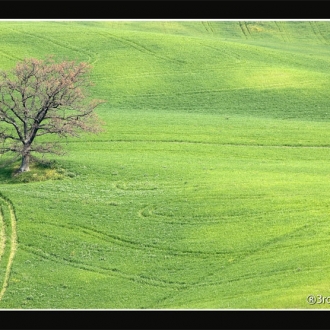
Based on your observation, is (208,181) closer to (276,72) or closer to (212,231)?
(212,231)

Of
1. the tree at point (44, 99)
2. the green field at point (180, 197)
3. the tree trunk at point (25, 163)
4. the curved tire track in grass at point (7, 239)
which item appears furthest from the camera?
the tree trunk at point (25, 163)

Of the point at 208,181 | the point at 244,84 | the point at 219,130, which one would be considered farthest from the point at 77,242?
the point at 244,84

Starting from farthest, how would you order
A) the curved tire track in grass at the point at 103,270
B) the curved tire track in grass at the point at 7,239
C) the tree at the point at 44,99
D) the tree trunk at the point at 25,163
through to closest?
the tree trunk at the point at 25,163
the tree at the point at 44,99
the curved tire track in grass at the point at 7,239
the curved tire track in grass at the point at 103,270

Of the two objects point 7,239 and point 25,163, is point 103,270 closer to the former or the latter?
point 7,239

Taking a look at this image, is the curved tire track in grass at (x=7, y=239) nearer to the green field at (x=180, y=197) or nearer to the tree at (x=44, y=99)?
the green field at (x=180, y=197)

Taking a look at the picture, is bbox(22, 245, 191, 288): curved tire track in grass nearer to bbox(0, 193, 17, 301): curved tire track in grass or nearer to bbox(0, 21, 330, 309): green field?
bbox(0, 21, 330, 309): green field

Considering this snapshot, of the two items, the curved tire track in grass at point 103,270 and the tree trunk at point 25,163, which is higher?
the tree trunk at point 25,163

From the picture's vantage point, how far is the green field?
131 ft

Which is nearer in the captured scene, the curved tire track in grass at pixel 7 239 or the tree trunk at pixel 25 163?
the curved tire track in grass at pixel 7 239

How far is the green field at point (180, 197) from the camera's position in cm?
4006

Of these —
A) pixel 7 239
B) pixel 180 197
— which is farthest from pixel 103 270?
pixel 180 197

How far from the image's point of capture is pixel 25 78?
55.0 metres

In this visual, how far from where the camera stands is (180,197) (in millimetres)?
49938

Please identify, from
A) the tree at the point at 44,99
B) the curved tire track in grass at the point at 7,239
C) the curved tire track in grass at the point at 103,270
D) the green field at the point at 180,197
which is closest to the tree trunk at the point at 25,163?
the tree at the point at 44,99
